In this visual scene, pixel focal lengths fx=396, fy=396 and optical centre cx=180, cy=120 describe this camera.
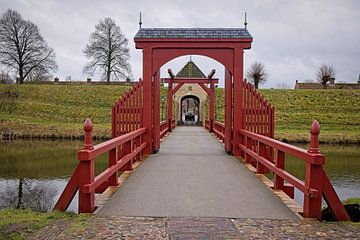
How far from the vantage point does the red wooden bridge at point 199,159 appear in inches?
193

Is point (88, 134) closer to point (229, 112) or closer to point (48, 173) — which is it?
point (229, 112)

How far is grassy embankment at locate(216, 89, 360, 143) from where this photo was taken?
25575mm

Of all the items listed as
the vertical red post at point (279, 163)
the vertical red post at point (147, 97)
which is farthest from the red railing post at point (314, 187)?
the vertical red post at point (147, 97)

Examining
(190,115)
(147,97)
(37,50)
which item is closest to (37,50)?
(37,50)

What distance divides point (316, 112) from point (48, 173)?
2872 centimetres

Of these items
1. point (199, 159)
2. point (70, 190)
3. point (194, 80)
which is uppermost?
point (194, 80)

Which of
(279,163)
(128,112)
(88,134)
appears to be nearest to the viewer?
(88,134)

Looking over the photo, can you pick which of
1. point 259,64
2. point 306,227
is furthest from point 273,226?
point 259,64

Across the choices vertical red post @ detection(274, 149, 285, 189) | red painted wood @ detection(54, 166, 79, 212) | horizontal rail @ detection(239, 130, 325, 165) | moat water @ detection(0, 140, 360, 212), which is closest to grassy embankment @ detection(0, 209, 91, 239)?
red painted wood @ detection(54, 166, 79, 212)

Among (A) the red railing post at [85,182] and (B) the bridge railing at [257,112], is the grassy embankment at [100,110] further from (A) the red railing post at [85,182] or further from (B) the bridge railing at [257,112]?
(A) the red railing post at [85,182]

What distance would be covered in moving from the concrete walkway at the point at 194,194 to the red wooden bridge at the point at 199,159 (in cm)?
1

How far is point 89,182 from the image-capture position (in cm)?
493

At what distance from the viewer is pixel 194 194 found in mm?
5992

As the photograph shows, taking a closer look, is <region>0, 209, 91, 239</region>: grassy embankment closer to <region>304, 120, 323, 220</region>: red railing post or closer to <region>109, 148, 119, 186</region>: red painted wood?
<region>109, 148, 119, 186</region>: red painted wood
